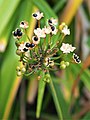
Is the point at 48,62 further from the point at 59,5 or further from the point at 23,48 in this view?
the point at 59,5

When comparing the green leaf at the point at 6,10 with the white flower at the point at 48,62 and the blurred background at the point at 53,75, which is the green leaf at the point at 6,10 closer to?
the blurred background at the point at 53,75

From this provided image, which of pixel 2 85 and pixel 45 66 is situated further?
pixel 2 85

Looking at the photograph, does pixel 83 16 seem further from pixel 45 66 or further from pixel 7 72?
pixel 45 66

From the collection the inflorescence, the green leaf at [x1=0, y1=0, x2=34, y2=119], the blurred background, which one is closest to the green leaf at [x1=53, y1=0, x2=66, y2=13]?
the blurred background

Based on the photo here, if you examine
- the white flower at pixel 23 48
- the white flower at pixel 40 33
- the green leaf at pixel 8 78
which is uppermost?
the green leaf at pixel 8 78

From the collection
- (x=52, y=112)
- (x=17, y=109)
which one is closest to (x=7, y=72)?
(x=17, y=109)

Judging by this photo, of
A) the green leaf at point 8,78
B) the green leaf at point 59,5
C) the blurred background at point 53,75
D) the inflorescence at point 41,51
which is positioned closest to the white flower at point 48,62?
the inflorescence at point 41,51

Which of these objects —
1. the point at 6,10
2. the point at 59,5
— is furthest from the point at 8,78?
the point at 59,5

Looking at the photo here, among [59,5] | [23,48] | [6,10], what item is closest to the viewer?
[23,48]
